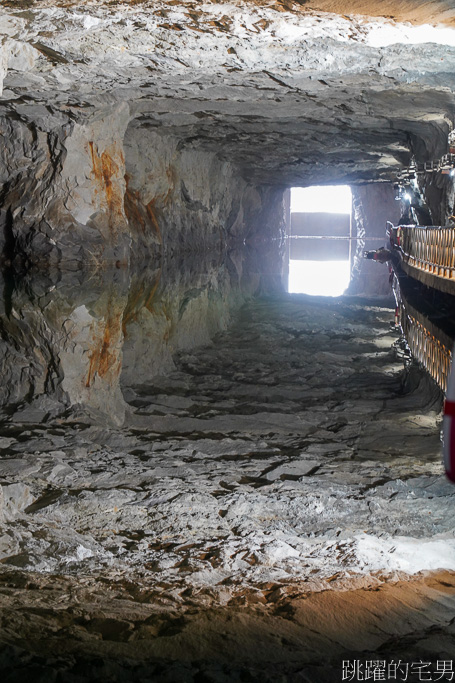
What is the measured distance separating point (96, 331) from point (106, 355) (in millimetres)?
1398

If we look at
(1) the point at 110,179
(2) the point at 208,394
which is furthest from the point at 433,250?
(1) the point at 110,179

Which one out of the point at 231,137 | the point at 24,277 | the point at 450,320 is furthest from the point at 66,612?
the point at 231,137

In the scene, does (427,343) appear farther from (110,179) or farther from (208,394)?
(110,179)

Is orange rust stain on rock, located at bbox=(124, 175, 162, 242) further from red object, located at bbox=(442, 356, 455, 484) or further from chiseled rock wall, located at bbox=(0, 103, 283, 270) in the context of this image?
red object, located at bbox=(442, 356, 455, 484)

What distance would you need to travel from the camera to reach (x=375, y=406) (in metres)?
6.03

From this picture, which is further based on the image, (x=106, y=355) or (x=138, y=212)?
(x=138, y=212)

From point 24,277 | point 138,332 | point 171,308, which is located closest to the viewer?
point 138,332

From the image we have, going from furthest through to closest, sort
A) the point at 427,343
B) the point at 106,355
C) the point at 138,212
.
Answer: the point at 138,212 < the point at 427,343 < the point at 106,355

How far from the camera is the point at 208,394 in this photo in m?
6.39

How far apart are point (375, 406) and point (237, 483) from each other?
2399 millimetres

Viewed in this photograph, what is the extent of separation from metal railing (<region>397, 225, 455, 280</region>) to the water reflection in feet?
11.4

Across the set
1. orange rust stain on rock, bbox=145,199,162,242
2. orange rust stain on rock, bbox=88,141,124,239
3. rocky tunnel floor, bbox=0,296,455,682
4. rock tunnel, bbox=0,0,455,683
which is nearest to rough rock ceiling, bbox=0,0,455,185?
rock tunnel, bbox=0,0,455,683

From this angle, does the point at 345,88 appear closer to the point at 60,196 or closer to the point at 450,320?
the point at 450,320

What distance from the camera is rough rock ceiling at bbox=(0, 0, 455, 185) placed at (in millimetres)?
7209
